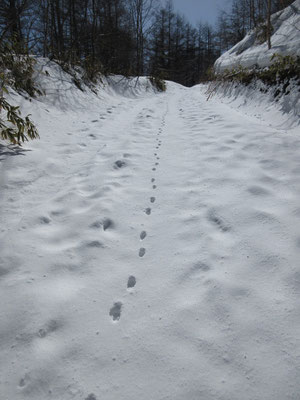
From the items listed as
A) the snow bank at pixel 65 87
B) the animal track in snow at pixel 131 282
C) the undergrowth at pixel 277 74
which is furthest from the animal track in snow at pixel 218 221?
the snow bank at pixel 65 87

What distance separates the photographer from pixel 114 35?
11.9 metres

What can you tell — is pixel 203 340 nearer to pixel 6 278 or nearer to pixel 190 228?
pixel 190 228

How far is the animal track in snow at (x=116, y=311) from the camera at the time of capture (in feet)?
3.80

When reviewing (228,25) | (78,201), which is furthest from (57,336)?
(228,25)

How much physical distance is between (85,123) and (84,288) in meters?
3.85

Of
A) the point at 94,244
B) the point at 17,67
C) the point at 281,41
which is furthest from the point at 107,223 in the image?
the point at 281,41

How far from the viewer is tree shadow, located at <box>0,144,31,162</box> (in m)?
2.57

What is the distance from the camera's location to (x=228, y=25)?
1914 cm

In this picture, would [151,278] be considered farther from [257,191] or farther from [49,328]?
[257,191]

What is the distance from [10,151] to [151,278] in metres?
2.34

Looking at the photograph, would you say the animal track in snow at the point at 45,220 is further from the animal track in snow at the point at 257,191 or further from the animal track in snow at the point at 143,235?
the animal track in snow at the point at 257,191

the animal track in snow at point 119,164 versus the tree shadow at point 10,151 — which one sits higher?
the tree shadow at point 10,151

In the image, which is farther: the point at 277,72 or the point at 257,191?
the point at 277,72

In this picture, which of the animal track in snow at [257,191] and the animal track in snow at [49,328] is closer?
the animal track in snow at [49,328]
